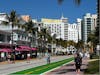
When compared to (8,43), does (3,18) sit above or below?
above

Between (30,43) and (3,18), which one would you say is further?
(30,43)

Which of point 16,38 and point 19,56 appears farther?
point 16,38

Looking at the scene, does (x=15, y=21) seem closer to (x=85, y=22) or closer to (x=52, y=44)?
(x=52, y=44)

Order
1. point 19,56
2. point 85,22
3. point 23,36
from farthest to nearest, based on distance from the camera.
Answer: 1. point 85,22
2. point 23,36
3. point 19,56

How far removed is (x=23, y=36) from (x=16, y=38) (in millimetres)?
12920

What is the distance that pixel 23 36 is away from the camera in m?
110

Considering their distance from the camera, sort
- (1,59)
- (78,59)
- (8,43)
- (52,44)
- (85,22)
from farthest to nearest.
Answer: (85,22) → (52,44) → (8,43) → (1,59) → (78,59)

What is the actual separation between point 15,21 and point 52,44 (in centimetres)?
8253

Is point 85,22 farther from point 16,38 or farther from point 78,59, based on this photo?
point 78,59

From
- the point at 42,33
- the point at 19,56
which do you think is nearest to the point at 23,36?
the point at 19,56

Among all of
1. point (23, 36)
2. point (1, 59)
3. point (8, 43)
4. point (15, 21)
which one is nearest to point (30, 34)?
point (23, 36)

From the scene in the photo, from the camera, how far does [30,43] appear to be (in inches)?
4744

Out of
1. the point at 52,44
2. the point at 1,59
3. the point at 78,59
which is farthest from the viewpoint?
the point at 52,44

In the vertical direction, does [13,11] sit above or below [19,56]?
above
